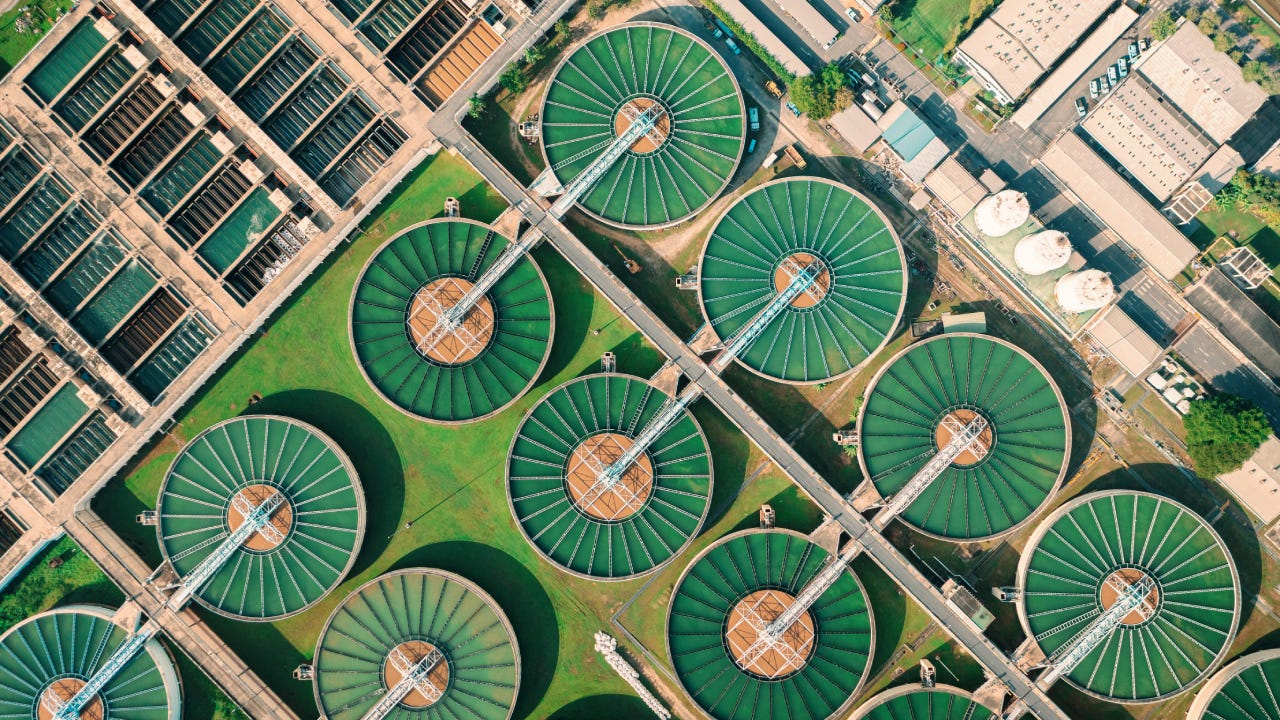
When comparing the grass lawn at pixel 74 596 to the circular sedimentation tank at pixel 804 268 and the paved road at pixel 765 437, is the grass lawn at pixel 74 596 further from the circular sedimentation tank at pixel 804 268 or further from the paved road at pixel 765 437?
the circular sedimentation tank at pixel 804 268

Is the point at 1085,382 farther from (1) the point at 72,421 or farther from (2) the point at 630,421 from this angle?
(1) the point at 72,421

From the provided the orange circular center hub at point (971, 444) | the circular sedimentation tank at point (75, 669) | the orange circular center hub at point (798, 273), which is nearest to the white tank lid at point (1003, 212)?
the orange circular center hub at point (798, 273)

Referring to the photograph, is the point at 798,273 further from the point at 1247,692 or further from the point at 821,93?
the point at 1247,692

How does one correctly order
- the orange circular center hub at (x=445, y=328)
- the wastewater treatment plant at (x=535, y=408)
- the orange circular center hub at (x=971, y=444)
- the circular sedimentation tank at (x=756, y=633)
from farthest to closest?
the orange circular center hub at (x=445, y=328), the wastewater treatment plant at (x=535, y=408), the circular sedimentation tank at (x=756, y=633), the orange circular center hub at (x=971, y=444)

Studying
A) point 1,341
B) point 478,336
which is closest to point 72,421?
point 1,341

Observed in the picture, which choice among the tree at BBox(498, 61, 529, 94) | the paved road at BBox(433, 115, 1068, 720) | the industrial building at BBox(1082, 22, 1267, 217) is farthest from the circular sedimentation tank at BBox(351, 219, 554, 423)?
the industrial building at BBox(1082, 22, 1267, 217)

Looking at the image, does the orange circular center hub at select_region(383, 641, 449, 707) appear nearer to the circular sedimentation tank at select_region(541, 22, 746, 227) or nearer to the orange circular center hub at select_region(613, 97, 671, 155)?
the circular sedimentation tank at select_region(541, 22, 746, 227)

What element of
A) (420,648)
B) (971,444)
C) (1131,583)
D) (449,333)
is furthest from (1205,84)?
(420,648)
